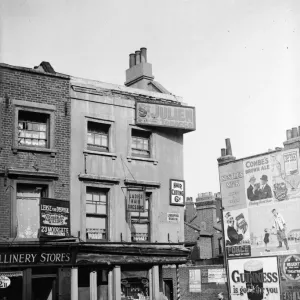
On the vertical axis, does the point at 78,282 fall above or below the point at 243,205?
below

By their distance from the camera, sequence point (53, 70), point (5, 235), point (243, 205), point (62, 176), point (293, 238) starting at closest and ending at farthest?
1. point (5, 235)
2. point (62, 176)
3. point (53, 70)
4. point (293, 238)
5. point (243, 205)

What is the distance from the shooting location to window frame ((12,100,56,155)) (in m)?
19.2

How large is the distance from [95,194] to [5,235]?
3.93m

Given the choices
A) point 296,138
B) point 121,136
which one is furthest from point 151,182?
point 296,138

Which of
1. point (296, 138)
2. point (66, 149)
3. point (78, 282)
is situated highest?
point (296, 138)

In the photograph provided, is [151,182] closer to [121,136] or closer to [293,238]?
[121,136]

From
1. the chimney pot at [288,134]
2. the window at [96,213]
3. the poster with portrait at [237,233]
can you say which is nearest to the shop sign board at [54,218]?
the window at [96,213]

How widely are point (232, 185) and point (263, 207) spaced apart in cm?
222

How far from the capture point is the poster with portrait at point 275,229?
25042mm

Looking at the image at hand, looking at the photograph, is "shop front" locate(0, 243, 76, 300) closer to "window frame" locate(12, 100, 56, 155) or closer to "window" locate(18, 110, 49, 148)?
"window frame" locate(12, 100, 56, 155)

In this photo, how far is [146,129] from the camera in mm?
22578

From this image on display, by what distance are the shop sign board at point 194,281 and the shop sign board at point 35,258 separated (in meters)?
15.5

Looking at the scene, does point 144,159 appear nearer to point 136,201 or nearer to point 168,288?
point 136,201

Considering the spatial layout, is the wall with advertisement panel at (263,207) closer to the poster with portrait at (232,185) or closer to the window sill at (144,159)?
the poster with portrait at (232,185)
